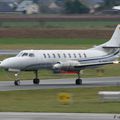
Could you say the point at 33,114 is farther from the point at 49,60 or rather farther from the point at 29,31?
the point at 29,31

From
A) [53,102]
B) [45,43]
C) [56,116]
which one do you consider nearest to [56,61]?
[53,102]

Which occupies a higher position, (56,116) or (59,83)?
(59,83)

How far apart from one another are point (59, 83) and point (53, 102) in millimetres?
12107

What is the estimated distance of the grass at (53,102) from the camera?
113 ft

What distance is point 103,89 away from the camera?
151 feet

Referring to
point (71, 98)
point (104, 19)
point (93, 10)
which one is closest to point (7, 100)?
point (71, 98)

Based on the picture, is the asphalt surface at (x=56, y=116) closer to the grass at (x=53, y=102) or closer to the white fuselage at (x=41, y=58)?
the grass at (x=53, y=102)

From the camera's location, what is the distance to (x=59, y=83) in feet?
165

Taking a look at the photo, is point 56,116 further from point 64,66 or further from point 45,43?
point 45,43

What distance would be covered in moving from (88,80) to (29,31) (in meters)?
62.4

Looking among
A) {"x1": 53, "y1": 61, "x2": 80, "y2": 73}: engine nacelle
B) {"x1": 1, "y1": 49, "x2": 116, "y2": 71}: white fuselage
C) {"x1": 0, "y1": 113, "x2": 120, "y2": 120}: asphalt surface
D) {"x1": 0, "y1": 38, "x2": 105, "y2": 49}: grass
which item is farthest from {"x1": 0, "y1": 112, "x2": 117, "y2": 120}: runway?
{"x1": 0, "y1": 38, "x2": 105, "y2": 49}: grass

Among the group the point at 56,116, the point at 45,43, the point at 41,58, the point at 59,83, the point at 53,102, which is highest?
the point at 45,43

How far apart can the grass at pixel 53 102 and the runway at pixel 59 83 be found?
6.44ft

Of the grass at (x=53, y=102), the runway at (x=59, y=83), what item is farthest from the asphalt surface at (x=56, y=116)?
the runway at (x=59, y=83)
